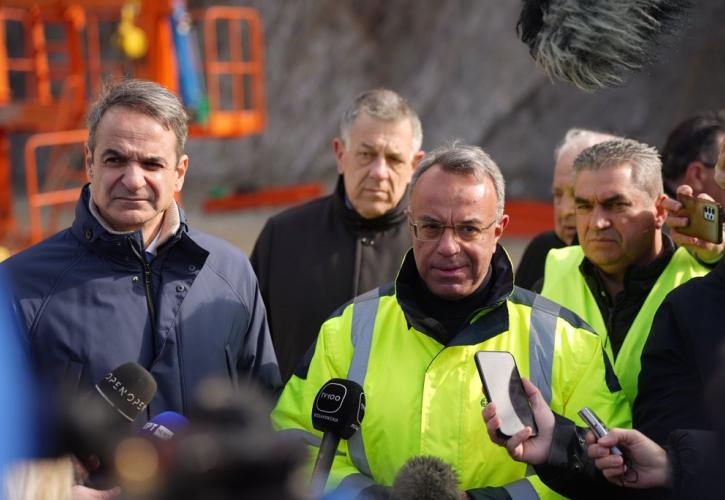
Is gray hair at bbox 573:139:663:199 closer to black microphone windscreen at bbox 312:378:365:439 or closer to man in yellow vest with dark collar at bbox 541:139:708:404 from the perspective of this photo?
man in yellow vest with dark collar at bbox 541:139:708:404

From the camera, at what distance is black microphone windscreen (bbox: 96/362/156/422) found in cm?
233

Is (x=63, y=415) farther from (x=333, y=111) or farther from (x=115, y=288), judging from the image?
(x=333, y=111)

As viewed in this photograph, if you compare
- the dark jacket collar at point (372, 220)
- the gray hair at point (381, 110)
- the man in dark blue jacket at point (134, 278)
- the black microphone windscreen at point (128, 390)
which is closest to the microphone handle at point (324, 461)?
the black microphone windscreen at point (128, 390)

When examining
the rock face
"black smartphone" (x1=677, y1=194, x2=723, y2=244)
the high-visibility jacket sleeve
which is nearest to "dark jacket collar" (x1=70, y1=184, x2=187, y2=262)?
the high-visibility jacket sleeve

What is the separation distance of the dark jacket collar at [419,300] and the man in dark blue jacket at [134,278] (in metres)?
0.55

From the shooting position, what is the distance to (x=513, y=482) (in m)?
2.66

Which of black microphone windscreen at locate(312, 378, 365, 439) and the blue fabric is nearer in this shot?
the blue fabric

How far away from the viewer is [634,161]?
3.48m

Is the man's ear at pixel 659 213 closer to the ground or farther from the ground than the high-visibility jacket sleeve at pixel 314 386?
farther from the ground

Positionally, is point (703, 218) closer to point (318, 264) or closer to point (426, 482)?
point (426, 482)

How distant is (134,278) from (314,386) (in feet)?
2.00

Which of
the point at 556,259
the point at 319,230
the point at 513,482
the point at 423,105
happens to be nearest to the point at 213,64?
the point at 423,105

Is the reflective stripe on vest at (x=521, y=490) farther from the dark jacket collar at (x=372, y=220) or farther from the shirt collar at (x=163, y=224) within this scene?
the dark jacket collar at (x=372, y=220)

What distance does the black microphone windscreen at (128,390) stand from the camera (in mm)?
2332
